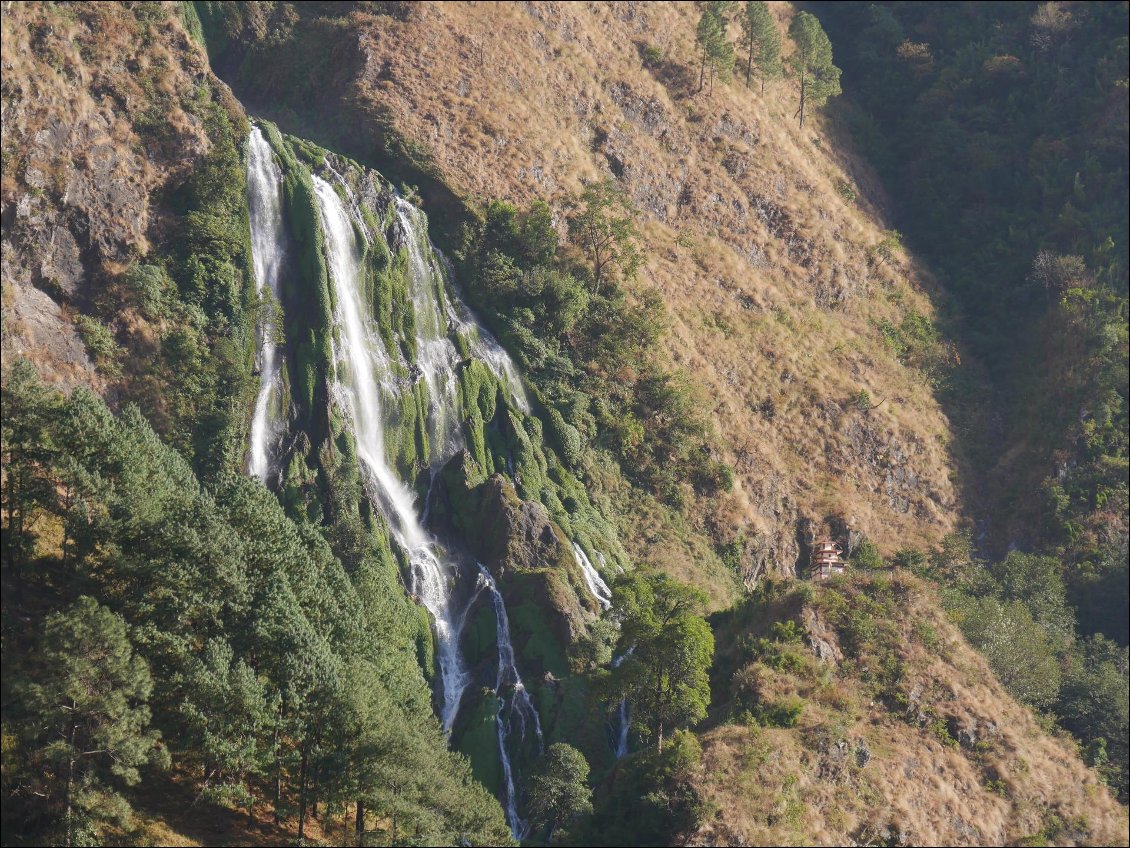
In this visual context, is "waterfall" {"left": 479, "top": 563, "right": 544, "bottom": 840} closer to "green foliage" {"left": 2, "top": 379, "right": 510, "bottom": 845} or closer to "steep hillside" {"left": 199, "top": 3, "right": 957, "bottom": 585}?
"green foliage" {"left": 2, "top": 379, "right": 510, "bottom": 845}

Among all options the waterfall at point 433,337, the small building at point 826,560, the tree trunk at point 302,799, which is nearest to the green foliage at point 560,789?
the tree trunk at point 302,799

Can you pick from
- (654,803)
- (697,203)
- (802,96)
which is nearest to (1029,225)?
(802,96)

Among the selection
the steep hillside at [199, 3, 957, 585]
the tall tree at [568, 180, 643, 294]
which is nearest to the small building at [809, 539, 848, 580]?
the steep hillside at [199, 3, 957, 585]

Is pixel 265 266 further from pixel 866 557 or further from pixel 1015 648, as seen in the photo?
pixel 1015 648

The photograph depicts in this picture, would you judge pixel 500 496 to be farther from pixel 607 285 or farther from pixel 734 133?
pixel 734 133

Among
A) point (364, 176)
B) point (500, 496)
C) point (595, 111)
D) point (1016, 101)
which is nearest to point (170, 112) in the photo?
point (364, 176)
